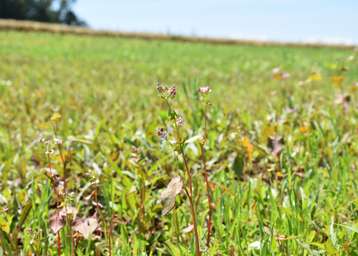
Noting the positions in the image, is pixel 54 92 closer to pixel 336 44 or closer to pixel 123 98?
pixel 123 98

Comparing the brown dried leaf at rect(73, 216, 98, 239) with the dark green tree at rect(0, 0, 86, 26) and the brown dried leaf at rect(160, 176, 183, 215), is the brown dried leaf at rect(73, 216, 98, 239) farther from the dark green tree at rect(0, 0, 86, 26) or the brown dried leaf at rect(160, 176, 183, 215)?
the dark green tree at rect(0, 0, 86, 26)

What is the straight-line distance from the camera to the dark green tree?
59.3 m

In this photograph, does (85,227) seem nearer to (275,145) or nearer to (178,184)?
(178,184)

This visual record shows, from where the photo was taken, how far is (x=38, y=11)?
64.6m

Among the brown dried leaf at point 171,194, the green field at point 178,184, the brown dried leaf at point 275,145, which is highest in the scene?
the brown dried leaf at point 171,194

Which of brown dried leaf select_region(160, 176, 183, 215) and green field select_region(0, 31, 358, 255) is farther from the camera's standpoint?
green field select_region(0, 31, 358, 255)

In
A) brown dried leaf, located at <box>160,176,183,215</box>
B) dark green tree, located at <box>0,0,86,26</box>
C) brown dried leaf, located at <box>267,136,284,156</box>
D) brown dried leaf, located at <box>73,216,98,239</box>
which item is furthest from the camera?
dark green tree, located at <box>0,0,86,26</box>

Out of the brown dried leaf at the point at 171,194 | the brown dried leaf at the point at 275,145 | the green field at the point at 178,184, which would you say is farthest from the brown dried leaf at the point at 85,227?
the brown dried leaf at the point at 275,145

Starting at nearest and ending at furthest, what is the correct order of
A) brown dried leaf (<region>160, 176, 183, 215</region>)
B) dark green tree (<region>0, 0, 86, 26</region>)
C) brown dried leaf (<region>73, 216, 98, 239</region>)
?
brown dried leaf (<region>160, 176, 183, 215</region>)
brown dried leaf (<region>73, 216, 98, 239</region>)
dark green tree (<region>0, 0, 86, 26</region>)

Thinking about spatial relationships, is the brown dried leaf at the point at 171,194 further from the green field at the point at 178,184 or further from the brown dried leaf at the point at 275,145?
the brown dried leaf at the point at 275,145

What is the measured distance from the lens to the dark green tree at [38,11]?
194ft

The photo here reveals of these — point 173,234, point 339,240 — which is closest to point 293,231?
point 339,240

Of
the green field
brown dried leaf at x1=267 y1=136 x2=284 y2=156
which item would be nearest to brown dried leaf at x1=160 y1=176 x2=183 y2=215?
the green field

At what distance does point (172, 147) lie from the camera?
1366mm
